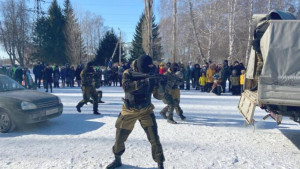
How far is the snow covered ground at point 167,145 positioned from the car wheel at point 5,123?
0.21 metres

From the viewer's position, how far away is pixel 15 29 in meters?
41.9

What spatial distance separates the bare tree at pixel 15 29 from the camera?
137 ft

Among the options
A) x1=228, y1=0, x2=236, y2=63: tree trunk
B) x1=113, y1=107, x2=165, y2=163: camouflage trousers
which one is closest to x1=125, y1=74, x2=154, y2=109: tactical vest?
x1=113, y1=107, x2=165, y2=163: camouflage trousers

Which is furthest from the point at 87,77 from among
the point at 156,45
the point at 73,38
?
the point at 156,45

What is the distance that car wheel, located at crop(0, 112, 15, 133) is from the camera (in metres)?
6.34

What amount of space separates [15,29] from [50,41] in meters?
6.09

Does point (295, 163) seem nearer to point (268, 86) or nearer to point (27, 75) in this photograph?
point (268, 86)

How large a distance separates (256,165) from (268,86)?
140 centimetres

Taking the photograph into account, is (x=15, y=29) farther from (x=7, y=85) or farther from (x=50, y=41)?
(x=7, y=85)

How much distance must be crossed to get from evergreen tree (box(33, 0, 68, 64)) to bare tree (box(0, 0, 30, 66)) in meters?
2.44

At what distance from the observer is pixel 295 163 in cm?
440

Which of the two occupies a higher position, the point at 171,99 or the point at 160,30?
the point at 160,30

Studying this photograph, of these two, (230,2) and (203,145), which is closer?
(203,145)

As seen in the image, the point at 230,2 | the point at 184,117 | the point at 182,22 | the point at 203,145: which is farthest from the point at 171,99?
the point at 182,22
